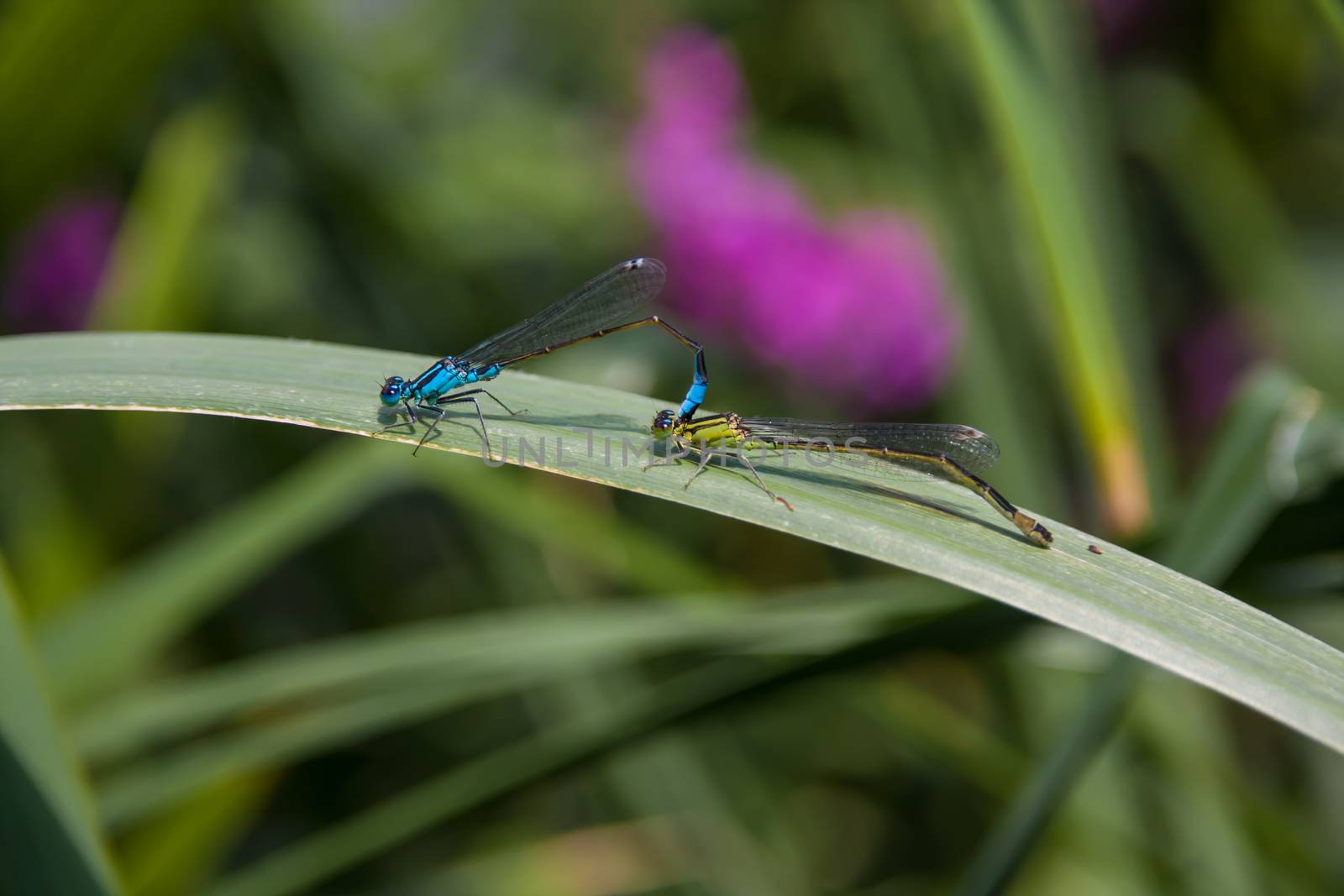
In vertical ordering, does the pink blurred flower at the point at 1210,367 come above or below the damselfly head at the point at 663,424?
above

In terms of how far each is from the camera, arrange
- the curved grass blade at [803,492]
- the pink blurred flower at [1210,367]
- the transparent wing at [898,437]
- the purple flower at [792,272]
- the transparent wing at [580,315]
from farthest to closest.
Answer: the pink blurred flower at [1210,367]
the purple flower at [792,272]
the transparent wing at [580,315]
the transparent wing at [898,437]
the curved grass blade at [803,492]

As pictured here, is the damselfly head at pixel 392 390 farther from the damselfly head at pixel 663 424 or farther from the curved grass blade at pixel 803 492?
the damselfly head at pixel 663 424

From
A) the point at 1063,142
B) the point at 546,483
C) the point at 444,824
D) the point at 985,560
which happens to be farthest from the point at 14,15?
the point at 985,560

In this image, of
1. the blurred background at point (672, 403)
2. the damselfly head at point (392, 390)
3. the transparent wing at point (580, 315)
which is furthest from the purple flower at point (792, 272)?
the damselfly head at point (392, 390)

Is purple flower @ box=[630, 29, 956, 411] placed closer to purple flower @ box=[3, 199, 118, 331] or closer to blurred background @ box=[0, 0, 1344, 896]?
blurred background @ box=[0, 0, 1344, 896]

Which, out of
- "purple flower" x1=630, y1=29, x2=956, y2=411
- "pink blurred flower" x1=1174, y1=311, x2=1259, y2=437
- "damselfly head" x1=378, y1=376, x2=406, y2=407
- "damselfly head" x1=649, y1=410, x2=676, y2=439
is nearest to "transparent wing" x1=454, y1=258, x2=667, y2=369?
"damselfly head" x1=378, y1=376, x2=406, y2=407

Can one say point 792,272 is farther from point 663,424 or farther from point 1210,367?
point 1210,367
